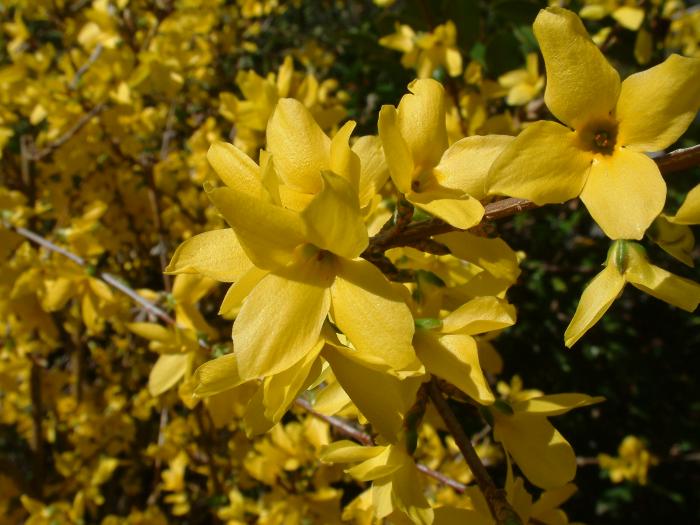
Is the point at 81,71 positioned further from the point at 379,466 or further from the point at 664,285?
the point at 664,285

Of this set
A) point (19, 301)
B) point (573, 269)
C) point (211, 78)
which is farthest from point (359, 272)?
point (211, 78)

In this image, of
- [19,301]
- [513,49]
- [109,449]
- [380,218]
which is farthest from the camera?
[109,449]

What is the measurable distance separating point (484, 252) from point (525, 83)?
1.39 metres

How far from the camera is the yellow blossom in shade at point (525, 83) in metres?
1.94

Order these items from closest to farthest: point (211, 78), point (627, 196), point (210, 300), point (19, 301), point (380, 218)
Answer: point (627, 196) → point (380, 218) → point (19, 301) → point (210, 300) → point (211, 78)

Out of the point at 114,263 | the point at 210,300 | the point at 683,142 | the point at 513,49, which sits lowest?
the point at 683,142

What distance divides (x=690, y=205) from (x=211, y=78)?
115 inches

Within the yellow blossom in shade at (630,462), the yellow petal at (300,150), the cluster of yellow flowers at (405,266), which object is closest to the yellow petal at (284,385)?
the cluster of yellow flowers at (405,266)

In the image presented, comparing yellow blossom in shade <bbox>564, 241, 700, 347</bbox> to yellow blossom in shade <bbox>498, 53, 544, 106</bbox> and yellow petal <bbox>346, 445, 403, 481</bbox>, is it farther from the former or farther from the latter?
yellow blossom in shade <bbox>498, 53, 544, 106</bbox>

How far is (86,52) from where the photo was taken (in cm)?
280

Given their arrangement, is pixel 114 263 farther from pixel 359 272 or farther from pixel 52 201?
pixel 359 272

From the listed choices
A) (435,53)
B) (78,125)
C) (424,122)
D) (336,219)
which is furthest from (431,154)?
(78,125)

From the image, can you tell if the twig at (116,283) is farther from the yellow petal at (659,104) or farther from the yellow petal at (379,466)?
the yellow petal at (659,104)

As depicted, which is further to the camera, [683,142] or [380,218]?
[683,142]
